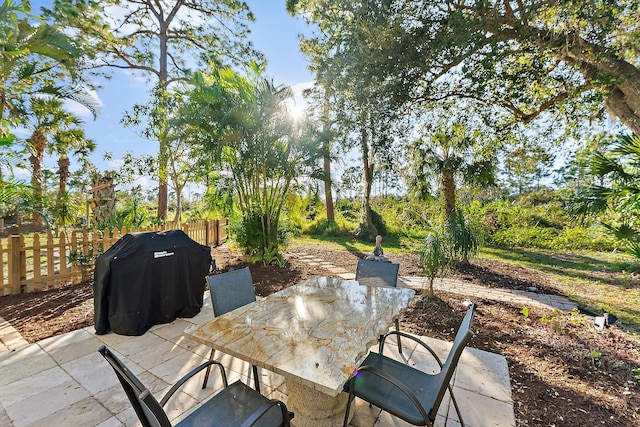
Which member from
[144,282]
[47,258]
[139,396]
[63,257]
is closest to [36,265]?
[47,258]

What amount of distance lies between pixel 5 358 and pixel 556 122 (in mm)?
10159

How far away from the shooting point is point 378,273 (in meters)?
3.13

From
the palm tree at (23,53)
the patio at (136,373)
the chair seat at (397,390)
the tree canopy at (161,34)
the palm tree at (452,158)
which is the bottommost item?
the patio at (136,373)

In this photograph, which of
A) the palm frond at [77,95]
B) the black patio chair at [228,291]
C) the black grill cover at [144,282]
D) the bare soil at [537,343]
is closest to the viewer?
the bare soil at [537,343]

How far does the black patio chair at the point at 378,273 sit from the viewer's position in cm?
303

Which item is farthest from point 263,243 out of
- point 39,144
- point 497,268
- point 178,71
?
point 39,144

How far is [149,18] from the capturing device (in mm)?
10758

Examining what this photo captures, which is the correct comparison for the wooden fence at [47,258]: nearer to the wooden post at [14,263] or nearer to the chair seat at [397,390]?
the wooden post at [14,263]

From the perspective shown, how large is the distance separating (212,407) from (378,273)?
209cm

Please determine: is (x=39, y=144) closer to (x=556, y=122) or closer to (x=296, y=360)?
(x=296, y=360)

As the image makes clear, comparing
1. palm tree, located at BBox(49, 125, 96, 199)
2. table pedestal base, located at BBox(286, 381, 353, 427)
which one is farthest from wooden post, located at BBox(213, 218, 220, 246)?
table pedestal base, located at BBox(286, 381, 353, 427)

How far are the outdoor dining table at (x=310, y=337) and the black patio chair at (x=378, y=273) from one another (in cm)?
51


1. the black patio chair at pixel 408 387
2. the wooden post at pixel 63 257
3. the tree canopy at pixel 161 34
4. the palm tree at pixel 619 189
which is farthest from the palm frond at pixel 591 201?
the tree canopy at pixel 161 34

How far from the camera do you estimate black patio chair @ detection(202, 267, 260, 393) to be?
227 centimetres
